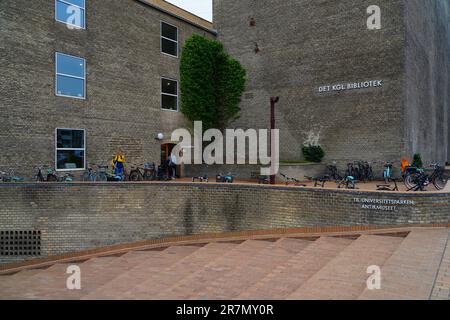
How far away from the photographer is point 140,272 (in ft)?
27.8

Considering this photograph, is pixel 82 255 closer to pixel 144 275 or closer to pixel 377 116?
pixel 144 275

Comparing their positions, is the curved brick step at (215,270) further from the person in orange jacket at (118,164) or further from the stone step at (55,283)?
the person in orange jacket at (118,164)

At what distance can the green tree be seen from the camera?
20.3m

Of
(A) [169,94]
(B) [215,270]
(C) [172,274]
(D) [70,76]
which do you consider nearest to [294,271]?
(B) [215,270]

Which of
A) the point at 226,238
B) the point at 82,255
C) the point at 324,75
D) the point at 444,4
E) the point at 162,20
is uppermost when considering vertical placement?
the point at 444,4

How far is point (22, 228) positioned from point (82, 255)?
235 centimetres

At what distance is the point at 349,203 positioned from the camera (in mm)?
10125

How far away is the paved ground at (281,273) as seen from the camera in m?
5.63

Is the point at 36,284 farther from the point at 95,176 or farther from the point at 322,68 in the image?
the point at 322,68

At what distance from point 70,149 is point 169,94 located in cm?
756

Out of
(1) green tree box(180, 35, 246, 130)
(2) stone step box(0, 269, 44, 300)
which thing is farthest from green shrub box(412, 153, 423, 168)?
(2) stone step box(0, 269, 44, 300)

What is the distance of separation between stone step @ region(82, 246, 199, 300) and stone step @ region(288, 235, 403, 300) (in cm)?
371

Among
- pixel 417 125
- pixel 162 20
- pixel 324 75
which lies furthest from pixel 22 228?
pixel 417 125

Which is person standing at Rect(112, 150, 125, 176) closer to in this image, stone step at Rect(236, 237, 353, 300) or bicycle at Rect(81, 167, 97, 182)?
bicycle at Rect(81, 167, 97, 182)
